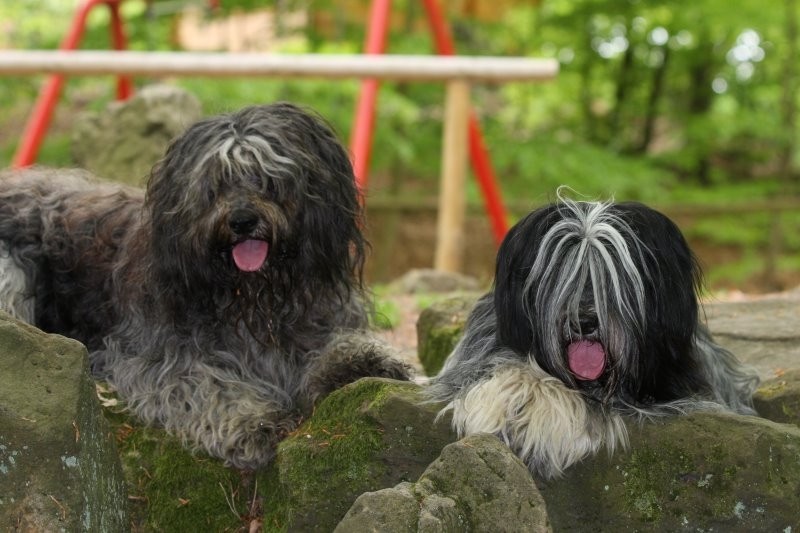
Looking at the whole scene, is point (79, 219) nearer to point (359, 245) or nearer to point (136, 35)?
point (359, 245)

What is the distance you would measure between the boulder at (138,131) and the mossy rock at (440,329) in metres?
3.39

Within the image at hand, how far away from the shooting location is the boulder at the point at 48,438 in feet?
11.1

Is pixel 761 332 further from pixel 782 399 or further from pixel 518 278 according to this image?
pixel 518 278

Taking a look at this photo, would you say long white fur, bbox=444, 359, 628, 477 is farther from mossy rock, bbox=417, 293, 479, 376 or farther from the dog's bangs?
mossy rock, bbox=417, 293, 479, 376

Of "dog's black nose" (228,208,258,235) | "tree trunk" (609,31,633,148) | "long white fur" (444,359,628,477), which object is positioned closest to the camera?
"long white fur" (444,359,628,477)

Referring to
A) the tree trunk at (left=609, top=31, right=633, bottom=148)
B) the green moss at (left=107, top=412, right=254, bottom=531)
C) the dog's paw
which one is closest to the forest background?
the tree trunk at (left=609, top=31, right=633, bottom=148)

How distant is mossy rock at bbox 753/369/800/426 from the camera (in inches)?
174

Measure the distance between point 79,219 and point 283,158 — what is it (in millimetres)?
1316

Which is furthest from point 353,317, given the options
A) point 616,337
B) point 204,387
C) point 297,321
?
point 616,337

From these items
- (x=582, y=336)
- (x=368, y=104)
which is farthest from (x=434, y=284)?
(x=582, y=336)

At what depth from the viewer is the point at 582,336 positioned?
12.4 ft

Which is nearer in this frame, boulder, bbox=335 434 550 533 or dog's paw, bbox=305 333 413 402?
boulder, bbox=335 434 550 533

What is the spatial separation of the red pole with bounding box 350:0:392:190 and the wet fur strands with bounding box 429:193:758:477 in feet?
11.6

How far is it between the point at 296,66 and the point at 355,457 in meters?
4.54
